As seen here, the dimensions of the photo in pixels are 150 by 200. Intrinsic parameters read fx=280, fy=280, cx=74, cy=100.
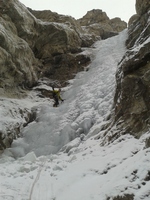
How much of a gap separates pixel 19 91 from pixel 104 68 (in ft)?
18.6

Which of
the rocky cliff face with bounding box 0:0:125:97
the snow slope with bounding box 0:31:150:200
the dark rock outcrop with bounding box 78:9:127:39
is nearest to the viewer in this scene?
the snow slope with bounding box 0:31:150:200

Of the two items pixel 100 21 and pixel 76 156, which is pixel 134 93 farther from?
pixel 100 21

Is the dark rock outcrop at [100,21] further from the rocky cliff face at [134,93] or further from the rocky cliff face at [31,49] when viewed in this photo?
the rocky cliff face at [134,93]

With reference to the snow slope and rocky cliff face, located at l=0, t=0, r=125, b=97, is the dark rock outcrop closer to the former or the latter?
rocky cliff face, located at l=0, t=0, r=125, b=97

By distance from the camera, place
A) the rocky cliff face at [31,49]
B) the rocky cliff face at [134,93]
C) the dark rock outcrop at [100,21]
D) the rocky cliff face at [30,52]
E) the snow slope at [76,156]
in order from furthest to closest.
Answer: the dark rock outcrop at [100,21] → the rocky cliff face at [31,49] → the rocky cliff face at [30,52] → the rocky cliff face at [134,93] → the snow slope at [76,156]

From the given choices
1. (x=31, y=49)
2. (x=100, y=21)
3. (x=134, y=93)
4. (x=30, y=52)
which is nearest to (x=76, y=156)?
(x=134, y=93)

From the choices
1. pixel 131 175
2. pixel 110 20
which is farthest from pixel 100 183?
pixel 110 20

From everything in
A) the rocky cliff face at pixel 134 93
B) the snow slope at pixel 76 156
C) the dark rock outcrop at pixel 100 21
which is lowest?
the snow slope at pixel 76 156

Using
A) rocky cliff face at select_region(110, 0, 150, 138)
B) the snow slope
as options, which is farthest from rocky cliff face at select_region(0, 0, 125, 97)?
rocky cliff face at select_region(110, 0, 150, 138)

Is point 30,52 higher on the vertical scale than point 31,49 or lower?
lower

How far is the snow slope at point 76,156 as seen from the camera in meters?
5.97

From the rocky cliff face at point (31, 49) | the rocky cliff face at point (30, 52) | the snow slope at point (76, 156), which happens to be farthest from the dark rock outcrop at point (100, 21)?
the snow slope at point (76, 156)

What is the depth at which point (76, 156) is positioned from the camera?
30.9 ft

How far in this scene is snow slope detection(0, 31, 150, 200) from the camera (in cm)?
597
